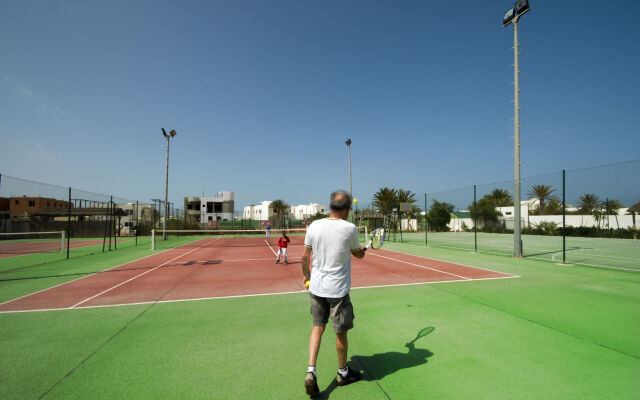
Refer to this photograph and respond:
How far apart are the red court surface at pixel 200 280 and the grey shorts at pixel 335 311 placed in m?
4.62

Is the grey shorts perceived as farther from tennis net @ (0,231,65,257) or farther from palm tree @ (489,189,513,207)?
palm tree @ (489,189,513,207)

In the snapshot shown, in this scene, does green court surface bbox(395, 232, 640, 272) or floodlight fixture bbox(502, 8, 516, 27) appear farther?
floodlight fixture bbox(502, 8, 516, 27)

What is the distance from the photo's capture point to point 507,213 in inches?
2125

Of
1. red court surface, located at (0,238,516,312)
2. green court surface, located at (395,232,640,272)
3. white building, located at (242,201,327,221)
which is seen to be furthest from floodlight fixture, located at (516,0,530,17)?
white building, located at (242,201,327,221)

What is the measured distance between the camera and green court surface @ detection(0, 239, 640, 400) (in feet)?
10.2

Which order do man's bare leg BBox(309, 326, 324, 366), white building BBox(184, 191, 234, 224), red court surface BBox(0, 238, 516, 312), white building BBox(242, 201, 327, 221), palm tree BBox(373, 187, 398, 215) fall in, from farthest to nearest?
white building BBox(242, 201, 327, 221), white building BBox(184, 191, 234, 224), palm tree BBox(373, 187, 398, 215), red court surface BBox(0, 238, 516, 312), man's bare leg BBox(309, 326, 324, 366)

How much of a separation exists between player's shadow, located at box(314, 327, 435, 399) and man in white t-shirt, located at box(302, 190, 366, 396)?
36 cm

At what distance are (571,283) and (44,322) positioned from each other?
1221cm

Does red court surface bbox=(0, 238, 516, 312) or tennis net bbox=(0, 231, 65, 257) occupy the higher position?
red court surface bbox=(0, 238, 516, 312)

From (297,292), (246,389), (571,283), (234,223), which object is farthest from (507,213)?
(246,389)

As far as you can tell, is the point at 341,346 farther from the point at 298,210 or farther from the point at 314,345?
the point at 298,210

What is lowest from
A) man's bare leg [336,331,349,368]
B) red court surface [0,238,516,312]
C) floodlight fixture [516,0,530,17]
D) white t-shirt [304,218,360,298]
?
red court surface [0,238,516,312]

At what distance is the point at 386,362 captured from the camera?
368 cm

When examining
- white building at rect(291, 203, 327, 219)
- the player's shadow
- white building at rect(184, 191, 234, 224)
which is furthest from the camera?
white building at rect(291, 203, 327, 219)
